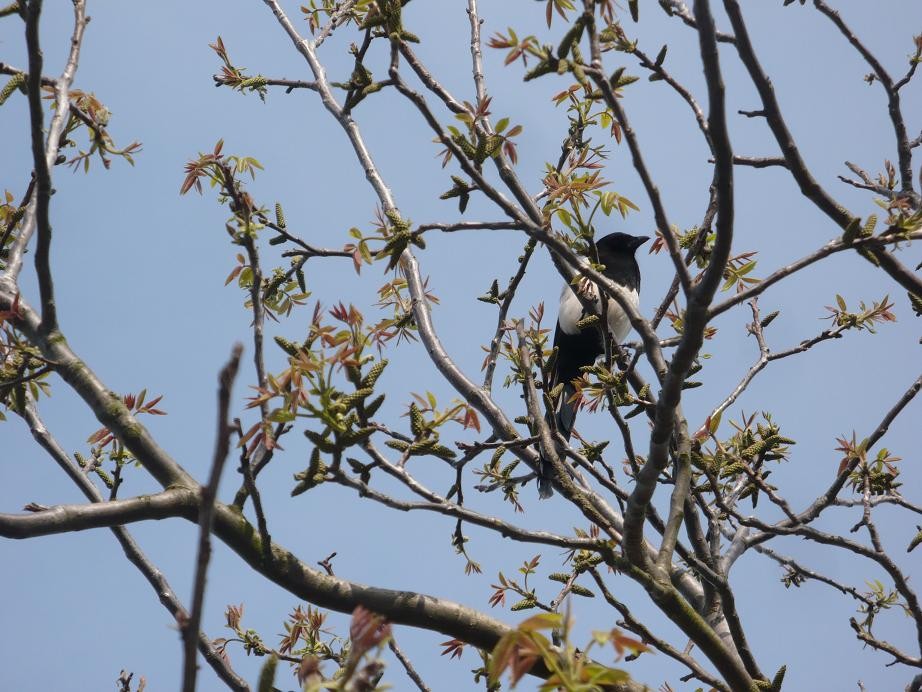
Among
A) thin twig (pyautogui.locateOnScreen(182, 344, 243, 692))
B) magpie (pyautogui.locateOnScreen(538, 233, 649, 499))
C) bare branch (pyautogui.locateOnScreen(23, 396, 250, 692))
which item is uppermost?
magpie (pyautogui.locateOnScreen(538, 233, 649, 499))

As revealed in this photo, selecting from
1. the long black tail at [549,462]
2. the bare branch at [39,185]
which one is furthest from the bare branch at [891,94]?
the bare branch at [39,185]

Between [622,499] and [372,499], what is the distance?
1.63 m

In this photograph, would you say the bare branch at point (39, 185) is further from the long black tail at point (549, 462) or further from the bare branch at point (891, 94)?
the bare branch at point (891, 94)

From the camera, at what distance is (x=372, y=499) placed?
266 cm

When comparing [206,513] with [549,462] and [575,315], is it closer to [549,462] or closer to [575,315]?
[549,462]

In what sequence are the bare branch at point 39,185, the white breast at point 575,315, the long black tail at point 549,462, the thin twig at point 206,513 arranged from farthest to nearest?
the white breast at point 575,315 < the long black tail at point 549,462 < the bare branch at point 39,185 < the thin twig at point 206,513

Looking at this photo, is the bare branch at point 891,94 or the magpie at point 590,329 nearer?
the bare branch at point 891,94

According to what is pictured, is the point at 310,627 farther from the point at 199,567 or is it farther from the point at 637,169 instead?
the point at 199,567

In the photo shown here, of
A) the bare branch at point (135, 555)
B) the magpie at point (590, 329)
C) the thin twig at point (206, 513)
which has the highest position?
the magpie at point (590, 329)

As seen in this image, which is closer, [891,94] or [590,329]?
[891,94]

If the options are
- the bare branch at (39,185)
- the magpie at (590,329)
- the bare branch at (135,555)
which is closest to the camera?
the bare branch at (39,185)

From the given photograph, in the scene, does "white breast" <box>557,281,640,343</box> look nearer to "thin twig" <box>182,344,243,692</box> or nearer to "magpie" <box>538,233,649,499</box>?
"magpie" <box>538,233,649,499</box>

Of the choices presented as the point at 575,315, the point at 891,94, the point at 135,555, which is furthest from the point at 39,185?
the point at 575,315

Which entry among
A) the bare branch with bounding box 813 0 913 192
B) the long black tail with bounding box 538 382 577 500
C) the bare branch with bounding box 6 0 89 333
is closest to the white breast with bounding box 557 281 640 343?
the long black tail with bounding box 538 382 577 500
